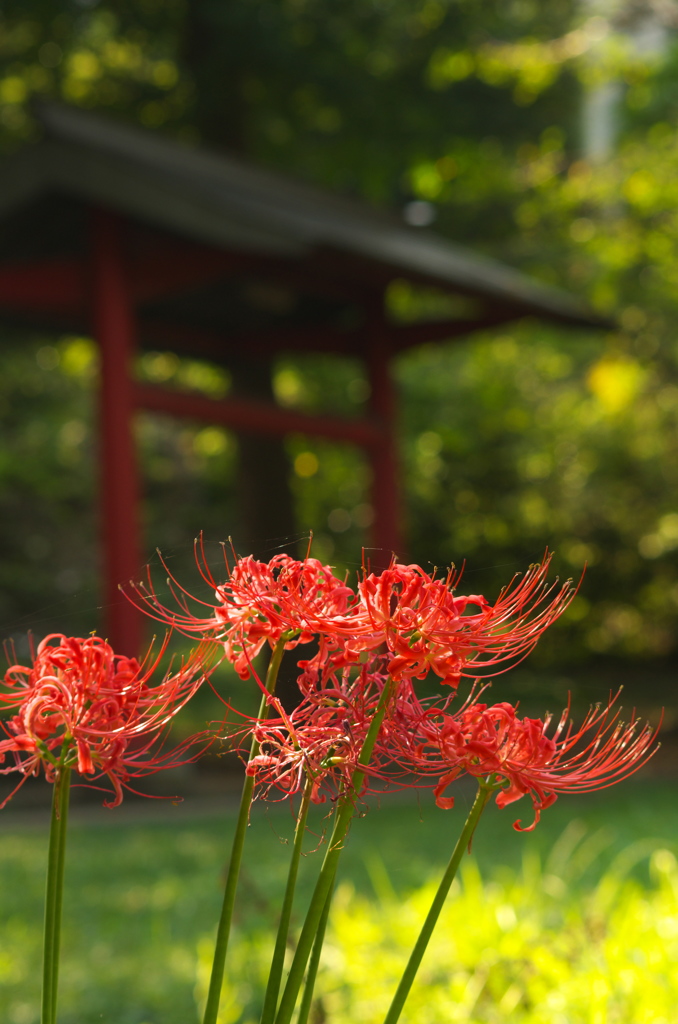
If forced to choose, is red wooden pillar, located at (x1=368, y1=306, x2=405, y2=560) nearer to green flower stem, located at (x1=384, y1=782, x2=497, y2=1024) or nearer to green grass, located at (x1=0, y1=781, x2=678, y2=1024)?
→ green grass, located at (x1=0, y1=781, x2=678, y2=1024)

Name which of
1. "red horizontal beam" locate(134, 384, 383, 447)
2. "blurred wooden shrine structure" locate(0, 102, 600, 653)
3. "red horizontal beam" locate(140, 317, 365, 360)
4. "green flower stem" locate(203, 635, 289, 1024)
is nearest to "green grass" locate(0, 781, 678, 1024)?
"green flower stem" locate(203, 635, 289, 1024)

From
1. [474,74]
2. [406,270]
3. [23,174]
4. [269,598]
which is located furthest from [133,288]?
[269,598]

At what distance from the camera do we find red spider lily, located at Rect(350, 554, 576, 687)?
93 centimetres

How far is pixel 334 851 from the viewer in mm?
967

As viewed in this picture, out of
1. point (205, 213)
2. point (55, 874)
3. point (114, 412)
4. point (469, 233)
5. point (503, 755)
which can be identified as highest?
point (469, 233)

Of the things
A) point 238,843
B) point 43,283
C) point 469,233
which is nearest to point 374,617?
point 238,843

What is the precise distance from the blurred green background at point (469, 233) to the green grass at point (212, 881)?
2.99 m

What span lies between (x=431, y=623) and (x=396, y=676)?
55mm

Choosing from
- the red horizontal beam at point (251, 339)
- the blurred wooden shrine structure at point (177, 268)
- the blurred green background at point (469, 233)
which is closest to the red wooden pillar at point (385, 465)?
the blurred wooden shrine structure at point (177, 268)

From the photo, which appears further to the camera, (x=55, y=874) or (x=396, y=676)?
(x=55, y=874)

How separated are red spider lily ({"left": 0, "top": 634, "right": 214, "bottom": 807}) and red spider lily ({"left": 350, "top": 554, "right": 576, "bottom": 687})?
0.21 metres

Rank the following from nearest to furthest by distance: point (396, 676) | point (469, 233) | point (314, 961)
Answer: point (396, 676), point (314, 961), point (469, 233)

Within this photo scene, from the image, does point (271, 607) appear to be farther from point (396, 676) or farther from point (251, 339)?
point (251, 339)

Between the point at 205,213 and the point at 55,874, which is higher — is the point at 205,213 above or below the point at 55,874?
above
